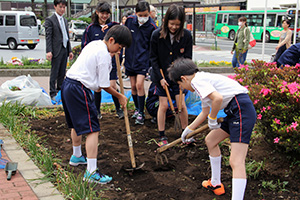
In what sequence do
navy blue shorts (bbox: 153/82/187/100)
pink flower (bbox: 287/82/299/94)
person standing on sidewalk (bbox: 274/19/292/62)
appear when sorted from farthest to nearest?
person standing on sidewalk (bbox: 274/19/292/62), navy blue shorts (bbox: 153/82/187/100), pink flower (bbox: 287/82/299/94)

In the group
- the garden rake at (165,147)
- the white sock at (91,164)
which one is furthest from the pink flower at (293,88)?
the white sock at (91,164)

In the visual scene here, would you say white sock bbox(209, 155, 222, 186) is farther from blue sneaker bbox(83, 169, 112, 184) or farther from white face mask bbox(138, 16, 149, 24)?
white face mask bbox(138, 16, 149, 24)

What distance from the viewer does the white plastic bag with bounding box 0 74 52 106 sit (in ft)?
20.2

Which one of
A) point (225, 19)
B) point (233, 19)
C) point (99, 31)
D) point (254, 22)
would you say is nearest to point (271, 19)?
point (254, 22)

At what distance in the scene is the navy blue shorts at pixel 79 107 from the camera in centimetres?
354

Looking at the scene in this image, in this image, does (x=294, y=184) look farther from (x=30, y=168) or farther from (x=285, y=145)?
(x=30, y=168)

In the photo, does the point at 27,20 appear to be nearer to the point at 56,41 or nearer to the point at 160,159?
the point at 56,41

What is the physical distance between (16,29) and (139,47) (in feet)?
57.8

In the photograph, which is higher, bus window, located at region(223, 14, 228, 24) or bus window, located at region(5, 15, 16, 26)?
bus window, located at region(223, 14, 228, 24)

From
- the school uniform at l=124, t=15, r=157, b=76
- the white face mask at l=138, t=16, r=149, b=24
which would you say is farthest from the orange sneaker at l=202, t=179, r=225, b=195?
the white face mask at l=138, t=16, r=149, b=24

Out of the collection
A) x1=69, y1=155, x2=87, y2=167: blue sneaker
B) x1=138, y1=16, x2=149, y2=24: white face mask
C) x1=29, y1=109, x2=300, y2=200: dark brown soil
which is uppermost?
x1=138, y1=16, x2=149, y2=24: white face mask

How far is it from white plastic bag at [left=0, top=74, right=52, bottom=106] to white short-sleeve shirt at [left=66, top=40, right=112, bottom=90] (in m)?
2.81

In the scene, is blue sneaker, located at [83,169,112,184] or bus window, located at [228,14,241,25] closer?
blue sneaker, located at [83,169,112,184]

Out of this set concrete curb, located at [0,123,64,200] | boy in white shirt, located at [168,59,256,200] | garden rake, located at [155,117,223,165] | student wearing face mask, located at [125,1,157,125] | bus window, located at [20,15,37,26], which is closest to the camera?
boy in white shirt, located at [168,59,256,200]
